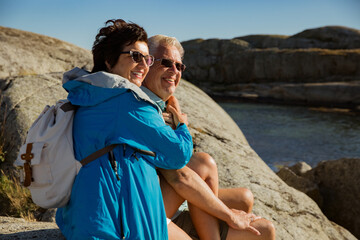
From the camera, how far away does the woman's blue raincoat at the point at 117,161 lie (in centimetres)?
167

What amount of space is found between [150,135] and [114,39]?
2.13 ft

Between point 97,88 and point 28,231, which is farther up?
point 97,88

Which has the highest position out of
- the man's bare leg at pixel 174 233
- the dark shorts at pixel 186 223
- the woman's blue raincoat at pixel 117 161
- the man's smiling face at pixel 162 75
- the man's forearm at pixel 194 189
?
the man's smiling face at pixel 162 75

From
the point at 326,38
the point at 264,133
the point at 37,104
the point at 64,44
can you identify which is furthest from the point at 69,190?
the point at 326,38

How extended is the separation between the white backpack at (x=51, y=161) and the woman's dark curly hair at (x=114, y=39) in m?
0.46

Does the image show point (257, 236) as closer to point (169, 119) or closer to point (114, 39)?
point (169, 119)

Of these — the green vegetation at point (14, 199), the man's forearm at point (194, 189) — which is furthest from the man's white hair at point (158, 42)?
the green vegetation at point (14, 199)

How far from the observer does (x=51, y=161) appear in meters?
1.73

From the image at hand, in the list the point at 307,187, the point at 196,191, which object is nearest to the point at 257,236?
the point at 196,191

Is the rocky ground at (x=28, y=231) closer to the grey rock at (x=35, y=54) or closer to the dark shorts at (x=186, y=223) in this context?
the dark shorts at (x=186, y=223)

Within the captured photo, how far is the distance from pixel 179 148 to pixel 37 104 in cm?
352

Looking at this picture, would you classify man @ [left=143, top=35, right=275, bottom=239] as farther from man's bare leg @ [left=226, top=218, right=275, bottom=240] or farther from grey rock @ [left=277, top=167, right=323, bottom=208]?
grey rock @ [left=277, top=167, right=323, bottom=208]

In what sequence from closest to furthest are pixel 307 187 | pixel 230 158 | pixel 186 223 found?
pixel 186 223, pixel 230 158, pixel 307 187

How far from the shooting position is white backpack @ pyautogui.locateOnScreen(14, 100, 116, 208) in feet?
5.65
